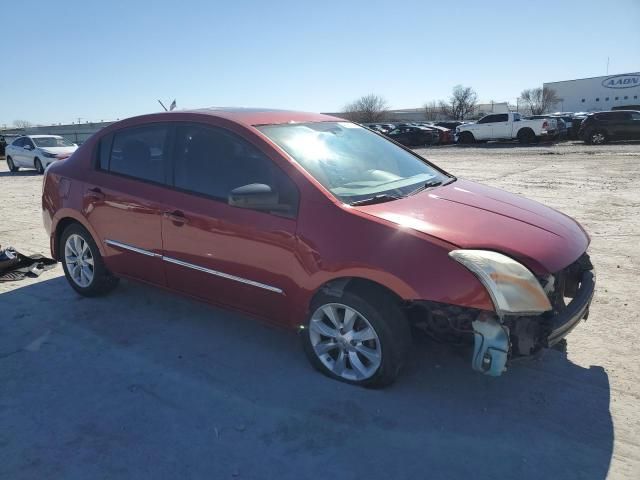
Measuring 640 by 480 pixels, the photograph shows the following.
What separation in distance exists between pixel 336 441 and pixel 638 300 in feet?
10.6

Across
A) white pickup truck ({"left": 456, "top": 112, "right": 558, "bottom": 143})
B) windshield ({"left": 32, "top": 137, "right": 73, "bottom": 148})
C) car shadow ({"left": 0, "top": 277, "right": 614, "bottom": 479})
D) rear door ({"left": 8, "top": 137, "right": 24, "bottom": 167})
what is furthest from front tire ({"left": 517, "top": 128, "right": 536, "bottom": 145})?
car shadow ({"left": 0, "top": 277, "right": 614, "bottom": 479})

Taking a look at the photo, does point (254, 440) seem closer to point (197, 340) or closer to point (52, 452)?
point (52, 452)

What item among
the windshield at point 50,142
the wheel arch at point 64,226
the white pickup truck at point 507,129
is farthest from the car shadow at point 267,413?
the white pickup truck at point 507,129

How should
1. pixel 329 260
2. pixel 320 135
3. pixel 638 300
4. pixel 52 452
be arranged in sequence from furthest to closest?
1. pixel 638 300
2. pixel 320 135
3. pixel 329 260
4. pixel 52 452

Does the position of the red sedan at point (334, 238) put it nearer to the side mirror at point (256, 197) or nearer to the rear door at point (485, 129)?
the side mirror at point (256, 197)

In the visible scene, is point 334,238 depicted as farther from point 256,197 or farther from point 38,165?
point 38,165

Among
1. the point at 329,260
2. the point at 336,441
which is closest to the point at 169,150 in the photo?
the point at 329,260

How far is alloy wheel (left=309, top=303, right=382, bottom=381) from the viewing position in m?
3.21

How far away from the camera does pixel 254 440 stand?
282cm

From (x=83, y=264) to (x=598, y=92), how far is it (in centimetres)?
8639

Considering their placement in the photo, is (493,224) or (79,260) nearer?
(493,224)

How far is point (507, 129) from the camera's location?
95.6 feet

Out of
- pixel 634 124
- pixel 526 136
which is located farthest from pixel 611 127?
pixel 526 136

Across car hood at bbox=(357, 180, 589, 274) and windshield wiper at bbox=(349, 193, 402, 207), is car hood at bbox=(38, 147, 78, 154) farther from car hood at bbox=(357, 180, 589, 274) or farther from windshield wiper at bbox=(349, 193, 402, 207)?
car hood at bbox=(357, 180, 589, 274)
